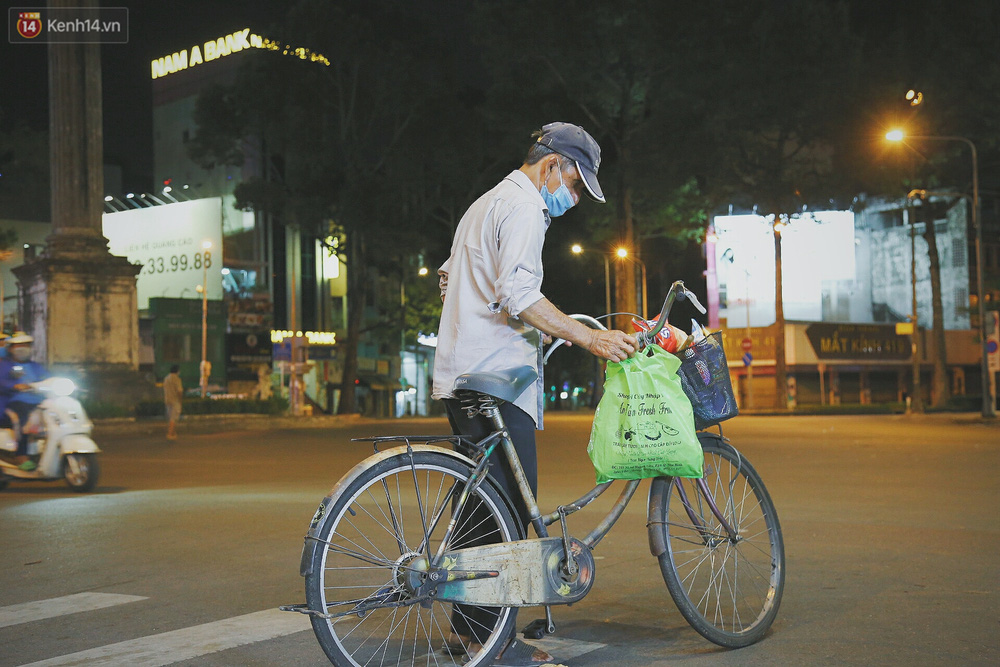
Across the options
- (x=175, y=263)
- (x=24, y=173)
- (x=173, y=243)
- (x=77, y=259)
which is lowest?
(x=77, y=259)

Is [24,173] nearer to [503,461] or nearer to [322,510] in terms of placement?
[503,461]

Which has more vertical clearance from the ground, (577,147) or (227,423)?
(577,147)

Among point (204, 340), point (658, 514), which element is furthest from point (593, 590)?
point (204, 340)

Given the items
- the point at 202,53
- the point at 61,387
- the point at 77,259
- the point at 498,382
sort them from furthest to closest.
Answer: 1. the point at 202,53
2. the point at 77,259
3. the point at 61,387
4. the point at 498,382

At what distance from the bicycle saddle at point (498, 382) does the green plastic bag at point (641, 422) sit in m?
0.32

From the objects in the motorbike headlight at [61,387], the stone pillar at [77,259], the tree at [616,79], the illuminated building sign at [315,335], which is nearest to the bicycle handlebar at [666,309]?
the motorbike headlight at [61,387]

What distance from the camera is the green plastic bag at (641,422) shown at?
13.2 feet

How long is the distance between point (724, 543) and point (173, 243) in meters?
64.2

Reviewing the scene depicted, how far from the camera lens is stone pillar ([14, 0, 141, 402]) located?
90.2 feet

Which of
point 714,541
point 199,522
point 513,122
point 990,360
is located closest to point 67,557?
point 199,522

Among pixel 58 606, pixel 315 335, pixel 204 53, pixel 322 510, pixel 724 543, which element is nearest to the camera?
pixel 322 510

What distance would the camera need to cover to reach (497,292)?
12.8ft

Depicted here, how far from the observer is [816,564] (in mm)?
6301

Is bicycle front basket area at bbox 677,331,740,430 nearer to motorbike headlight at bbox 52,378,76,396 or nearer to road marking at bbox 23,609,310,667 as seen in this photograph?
road marking at bbox 23,609,310,667
